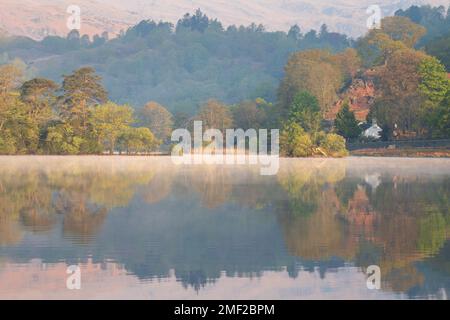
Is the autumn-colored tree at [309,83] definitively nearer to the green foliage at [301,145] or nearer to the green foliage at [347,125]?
the green foliage at [347,125]

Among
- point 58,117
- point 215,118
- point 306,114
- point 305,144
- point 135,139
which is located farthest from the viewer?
point 215,118

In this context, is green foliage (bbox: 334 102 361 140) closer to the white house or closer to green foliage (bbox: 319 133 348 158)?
the white house

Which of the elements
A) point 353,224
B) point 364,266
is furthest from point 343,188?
point 364,266

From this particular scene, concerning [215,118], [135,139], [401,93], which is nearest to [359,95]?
[215,118]

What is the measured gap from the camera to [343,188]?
29.6m

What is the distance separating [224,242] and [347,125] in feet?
198

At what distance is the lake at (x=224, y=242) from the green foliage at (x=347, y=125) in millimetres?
47029

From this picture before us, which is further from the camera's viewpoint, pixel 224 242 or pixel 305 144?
pixel 305 144

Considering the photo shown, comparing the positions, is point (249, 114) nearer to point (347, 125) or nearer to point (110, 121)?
point (347, 125)

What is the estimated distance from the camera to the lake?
12.0 metres

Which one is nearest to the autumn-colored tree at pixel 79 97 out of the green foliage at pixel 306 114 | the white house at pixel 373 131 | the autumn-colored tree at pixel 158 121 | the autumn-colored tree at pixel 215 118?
the green foliage at pixel 306 114

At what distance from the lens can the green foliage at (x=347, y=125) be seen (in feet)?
247

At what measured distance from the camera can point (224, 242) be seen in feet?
52.5
